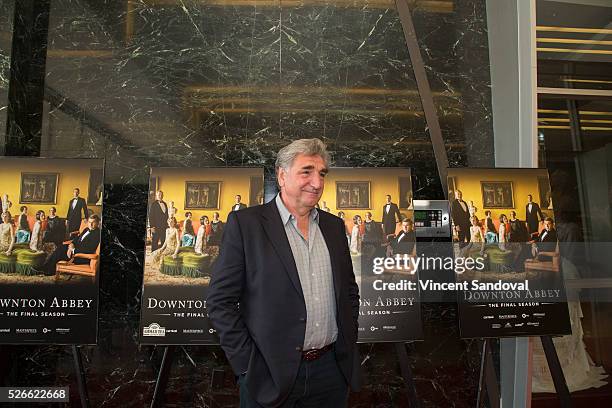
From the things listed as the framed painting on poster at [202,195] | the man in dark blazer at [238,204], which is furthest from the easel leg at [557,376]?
the framed painting on poster at [202,195]

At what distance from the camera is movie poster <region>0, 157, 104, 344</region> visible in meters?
3.21

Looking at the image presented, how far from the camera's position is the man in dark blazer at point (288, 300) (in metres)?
1.94

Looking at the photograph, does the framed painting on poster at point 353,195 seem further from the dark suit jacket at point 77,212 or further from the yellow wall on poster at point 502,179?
the dark suit jacket at point 77,212

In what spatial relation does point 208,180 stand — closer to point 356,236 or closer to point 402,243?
point 356,236

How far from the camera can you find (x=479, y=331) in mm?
3342

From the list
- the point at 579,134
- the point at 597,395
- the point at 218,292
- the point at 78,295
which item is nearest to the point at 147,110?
the point at 78,295

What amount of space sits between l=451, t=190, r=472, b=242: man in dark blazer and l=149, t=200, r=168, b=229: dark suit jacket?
75.0 inches

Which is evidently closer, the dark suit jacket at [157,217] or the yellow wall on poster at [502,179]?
the dark suit jacket at [157,217]

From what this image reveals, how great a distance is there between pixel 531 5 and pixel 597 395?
2925 millimetres

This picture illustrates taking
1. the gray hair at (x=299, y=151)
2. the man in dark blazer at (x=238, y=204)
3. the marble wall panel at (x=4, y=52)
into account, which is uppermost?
the marble wall panel at (x=4, y=52)

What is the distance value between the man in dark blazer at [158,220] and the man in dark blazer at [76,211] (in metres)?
0.43

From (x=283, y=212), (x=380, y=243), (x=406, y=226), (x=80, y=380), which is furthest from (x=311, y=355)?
(x=80, y=380)

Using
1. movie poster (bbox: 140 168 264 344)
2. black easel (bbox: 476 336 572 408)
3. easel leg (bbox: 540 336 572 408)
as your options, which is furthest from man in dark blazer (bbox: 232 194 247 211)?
easel leg (bbox: 540 336 572 408)

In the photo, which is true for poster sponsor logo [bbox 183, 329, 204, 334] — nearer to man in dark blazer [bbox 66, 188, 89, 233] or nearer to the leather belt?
man in dark blazer [bbox 66, 188, 89, 233]
